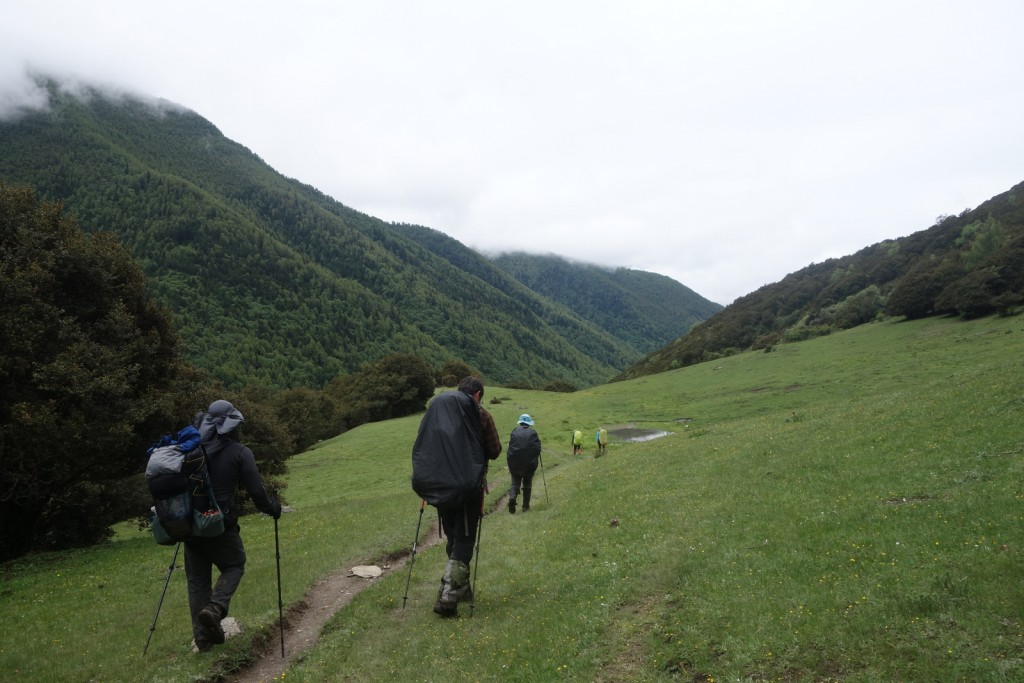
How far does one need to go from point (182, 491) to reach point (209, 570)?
6.08 ft

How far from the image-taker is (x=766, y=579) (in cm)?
938

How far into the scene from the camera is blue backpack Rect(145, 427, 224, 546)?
28.7 feet

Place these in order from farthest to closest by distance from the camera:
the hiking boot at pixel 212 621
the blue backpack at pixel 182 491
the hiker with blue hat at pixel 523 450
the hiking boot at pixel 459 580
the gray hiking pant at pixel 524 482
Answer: the gray hiking pant at pixel 524 482 < the hiker with blue hat at pixel 523 450 < the hiking boot at pixel 459 580 < the hiking boot at pixel 212 621 < the blue backpack at pixel 182 491

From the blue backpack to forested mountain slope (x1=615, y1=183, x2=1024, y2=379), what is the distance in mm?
65953

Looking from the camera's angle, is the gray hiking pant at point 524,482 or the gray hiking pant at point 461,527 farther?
the gray hiking pant at point 524,482

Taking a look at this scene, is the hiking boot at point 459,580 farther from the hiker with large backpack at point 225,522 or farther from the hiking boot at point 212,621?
the hiking boot at point 212,621

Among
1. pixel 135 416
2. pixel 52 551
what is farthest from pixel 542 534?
pixel 52 551

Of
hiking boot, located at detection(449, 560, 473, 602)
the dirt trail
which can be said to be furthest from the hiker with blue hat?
hiking boot, located at detection(449, 560, 473, 602)

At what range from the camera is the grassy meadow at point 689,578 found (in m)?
7.04

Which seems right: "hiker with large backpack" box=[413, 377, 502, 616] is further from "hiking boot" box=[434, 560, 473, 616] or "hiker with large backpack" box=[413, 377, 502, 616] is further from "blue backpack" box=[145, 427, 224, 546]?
"blue backpack" box=[145, 427, 224, 546]

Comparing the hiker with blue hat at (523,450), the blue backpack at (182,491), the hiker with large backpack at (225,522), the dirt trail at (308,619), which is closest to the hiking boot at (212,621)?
the hiker with large backpack at (225,522)

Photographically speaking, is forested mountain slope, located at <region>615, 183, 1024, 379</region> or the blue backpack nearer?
the blue backpack

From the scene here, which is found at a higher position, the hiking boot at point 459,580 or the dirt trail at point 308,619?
the hiking boot at point 459,580

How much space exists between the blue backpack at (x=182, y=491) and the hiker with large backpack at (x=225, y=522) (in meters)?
0.21
